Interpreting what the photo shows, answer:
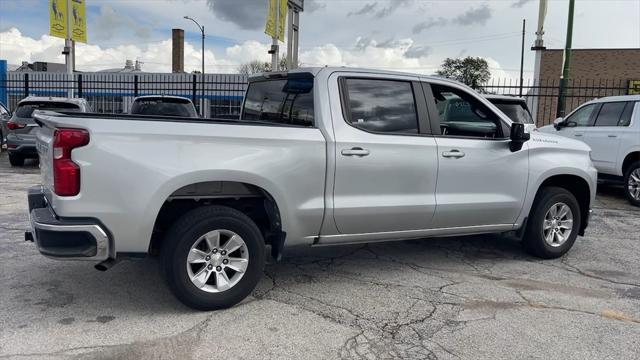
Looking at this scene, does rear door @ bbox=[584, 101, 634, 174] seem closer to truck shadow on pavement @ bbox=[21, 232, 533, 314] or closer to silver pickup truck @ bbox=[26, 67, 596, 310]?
truck shadow on pavement @ bbox=[21, 232, 533, 314]

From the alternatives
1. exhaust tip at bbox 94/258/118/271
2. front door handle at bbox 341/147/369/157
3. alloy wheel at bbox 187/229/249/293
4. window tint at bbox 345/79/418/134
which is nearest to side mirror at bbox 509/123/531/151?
window tint at bbox 345/79/418/134

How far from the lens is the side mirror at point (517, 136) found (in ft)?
17.9

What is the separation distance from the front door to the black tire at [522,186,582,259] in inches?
13.4

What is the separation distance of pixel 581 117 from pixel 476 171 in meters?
6.87

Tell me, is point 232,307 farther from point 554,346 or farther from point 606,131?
point 606,131

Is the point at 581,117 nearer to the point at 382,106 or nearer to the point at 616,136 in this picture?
the point at 616,136

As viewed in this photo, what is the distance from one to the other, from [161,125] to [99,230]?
852mm

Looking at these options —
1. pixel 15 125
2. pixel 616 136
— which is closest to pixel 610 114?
pixel 616 136

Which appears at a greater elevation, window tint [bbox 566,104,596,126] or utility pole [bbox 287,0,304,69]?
utility pole [bbox 287,0,304,69]

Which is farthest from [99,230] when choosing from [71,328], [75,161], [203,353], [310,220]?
[310,220]

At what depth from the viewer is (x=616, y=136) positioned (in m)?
10.1

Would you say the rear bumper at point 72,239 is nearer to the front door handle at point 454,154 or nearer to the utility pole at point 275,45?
the front door handle at point 454,154

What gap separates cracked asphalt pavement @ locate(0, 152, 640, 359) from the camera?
376 centimetres

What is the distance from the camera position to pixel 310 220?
4617mm
